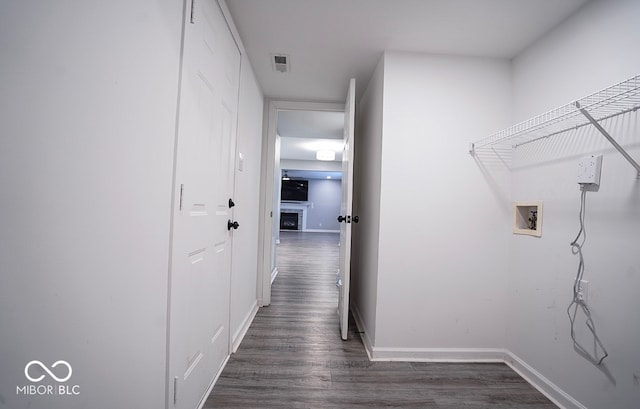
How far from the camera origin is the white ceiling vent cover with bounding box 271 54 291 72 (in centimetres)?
208

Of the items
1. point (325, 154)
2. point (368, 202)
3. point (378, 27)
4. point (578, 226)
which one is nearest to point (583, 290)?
point (578, 226)

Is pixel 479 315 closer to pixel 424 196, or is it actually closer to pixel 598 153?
pixel 424 196

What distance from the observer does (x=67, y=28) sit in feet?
2.05

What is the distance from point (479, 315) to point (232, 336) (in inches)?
74.6

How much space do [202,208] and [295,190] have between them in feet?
33.8

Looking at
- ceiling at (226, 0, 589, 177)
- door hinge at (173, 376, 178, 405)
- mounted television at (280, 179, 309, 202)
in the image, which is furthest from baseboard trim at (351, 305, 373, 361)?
mounted television at (280, 179, 309, 202)

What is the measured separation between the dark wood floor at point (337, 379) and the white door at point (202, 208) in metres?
0.24

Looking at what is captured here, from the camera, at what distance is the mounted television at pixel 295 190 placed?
11.5 m

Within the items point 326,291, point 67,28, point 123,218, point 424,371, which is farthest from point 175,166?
Answer: point 326,291

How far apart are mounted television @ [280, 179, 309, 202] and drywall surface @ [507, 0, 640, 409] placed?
1003cm

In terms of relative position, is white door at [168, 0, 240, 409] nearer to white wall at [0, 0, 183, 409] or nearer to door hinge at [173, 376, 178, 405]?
door hinge at [173, 376, 178, 405]

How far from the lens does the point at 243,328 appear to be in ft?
7.26

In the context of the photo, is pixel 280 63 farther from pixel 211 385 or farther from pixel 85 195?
pixel 211 385

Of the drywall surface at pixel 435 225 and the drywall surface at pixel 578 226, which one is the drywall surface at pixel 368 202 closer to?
the drywall surface at pixel 435 225
